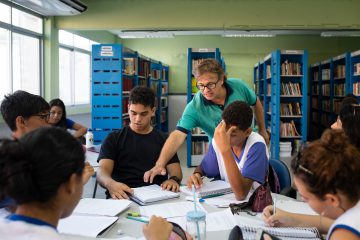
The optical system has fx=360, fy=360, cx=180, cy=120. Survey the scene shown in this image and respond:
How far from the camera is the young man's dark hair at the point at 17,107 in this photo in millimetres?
2018

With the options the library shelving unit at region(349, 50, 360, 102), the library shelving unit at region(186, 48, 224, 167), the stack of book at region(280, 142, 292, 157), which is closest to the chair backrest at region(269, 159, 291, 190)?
the library shelving unit at region(186, 48, 224, 167)

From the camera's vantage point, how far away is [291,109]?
7.02 m

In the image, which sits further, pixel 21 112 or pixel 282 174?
pixel 282 174

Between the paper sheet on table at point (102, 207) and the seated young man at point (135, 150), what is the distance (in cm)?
56

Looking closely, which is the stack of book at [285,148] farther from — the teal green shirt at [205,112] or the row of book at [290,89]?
the teal green shirt at [205,112]

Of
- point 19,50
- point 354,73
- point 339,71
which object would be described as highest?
point 19,50

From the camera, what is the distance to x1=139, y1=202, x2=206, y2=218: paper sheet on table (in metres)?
1.78

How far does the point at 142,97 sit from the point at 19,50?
451 centimetres

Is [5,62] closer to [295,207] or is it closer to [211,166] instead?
[211,166]

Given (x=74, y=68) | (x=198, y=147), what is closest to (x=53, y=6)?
(x=74, y=68)

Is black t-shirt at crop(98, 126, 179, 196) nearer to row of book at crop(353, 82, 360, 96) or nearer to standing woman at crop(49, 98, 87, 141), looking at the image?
standing woman at crop(49, 98, 87, 141)

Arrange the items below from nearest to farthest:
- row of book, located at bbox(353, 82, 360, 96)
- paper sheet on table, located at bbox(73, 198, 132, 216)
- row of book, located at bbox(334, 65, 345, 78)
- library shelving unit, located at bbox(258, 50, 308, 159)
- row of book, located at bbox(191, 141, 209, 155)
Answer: paper sheet on table, located at bbox(73, 198, 132, 216) < row of book, located at bbox(191, 141, 209, 155) < library shelving unit, located at bbox(258, 50, 308, 159) < row of book, located at bbox(353, 82, 360, 96) < row of book, located at bbox(334, 65, 345, 78)

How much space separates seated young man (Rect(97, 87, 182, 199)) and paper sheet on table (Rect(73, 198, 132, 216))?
1.85 ft

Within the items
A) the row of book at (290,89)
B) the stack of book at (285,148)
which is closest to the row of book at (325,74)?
the row of book at (290,89)
